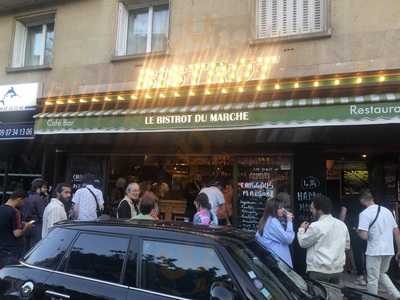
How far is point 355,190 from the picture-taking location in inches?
371

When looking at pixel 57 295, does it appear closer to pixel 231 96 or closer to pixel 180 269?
pixel 180 269

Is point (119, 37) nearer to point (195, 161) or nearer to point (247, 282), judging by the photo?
point (195, 161)

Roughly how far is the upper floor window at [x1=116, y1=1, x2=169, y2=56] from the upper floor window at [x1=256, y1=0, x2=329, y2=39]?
7.45ft

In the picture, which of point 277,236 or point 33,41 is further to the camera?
point 33,41

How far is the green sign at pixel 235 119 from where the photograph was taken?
22.8 ft

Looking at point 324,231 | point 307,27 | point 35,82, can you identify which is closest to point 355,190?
point 307,27

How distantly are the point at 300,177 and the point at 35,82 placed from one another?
693 cm

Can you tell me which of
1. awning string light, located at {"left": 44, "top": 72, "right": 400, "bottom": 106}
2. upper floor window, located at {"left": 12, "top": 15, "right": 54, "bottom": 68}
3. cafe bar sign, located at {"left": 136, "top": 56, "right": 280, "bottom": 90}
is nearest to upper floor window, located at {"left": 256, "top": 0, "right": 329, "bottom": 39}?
cafe bar sign, located at {"left": 136, "top": 56, "right": 280, "bottom": 90}

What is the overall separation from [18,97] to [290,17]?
6.84 meters

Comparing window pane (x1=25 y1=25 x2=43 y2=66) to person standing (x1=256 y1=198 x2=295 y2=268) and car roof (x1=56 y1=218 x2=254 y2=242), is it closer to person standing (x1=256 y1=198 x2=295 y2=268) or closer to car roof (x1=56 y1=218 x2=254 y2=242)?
person standing (x1=256 y1=198 x2=295 y2=268)

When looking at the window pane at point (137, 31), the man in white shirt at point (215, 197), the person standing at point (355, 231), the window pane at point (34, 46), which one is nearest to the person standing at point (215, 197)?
the man in white shirt at point (215, 197)

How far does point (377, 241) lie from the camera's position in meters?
6.62

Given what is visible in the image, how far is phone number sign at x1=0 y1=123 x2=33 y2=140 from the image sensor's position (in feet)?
35.3

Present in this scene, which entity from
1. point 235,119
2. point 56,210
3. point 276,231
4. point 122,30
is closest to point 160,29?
point 122,30
